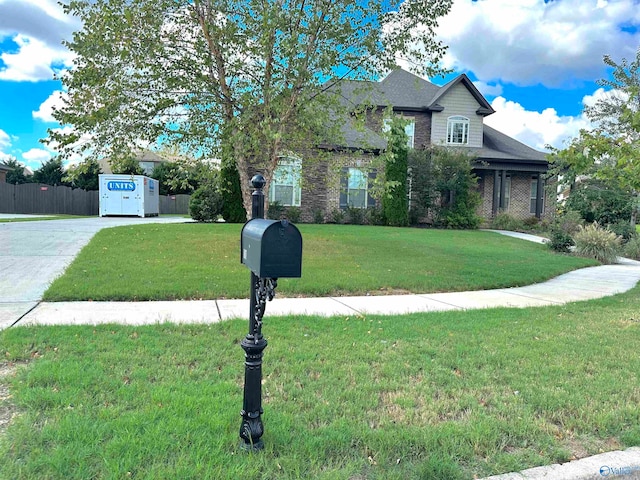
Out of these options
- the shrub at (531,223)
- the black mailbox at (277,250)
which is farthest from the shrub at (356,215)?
the black mailbox at (277,250)

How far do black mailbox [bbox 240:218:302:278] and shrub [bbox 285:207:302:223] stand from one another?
1991cm

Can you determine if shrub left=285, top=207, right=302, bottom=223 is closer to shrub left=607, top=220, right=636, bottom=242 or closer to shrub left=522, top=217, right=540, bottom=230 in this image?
shrub left=522, top=217, right=540, bottom=230

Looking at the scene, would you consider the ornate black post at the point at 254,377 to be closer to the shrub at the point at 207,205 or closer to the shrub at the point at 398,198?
the shrub at the point at 398,198

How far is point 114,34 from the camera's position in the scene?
9008mm

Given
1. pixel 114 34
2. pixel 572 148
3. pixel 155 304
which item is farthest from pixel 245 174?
pixel 572 148

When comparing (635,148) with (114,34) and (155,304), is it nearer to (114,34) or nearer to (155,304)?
(155,304)

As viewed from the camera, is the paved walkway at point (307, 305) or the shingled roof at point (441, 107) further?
the shingled roof at point (441, 107)

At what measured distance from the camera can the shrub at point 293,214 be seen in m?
22.5

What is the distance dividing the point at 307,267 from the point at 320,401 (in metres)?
6.24

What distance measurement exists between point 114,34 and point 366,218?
15.5m

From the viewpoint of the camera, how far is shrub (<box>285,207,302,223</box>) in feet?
73.7

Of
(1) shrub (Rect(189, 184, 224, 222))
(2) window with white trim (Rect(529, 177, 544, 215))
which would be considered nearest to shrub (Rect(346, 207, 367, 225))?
(1) shrub (Rect(189, 184, 224, 222))

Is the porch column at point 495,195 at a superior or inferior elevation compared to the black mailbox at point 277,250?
superior

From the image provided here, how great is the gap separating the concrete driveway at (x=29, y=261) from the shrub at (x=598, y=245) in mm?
14340
